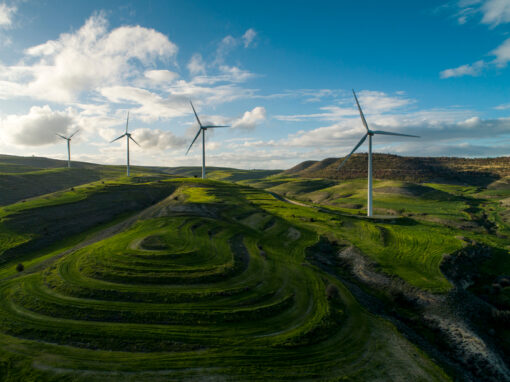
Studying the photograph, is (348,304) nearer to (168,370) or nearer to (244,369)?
(244,369)

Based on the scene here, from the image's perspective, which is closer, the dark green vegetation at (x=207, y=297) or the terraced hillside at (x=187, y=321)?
the terraced hillside at (x=187, y=321)

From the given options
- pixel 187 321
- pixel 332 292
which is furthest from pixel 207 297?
pixel 332 292

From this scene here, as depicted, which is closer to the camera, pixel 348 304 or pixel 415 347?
pixel 415 347

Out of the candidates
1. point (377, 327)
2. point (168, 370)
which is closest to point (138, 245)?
point (168, 370)

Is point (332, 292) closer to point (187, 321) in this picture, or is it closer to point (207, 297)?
point (207, 297)

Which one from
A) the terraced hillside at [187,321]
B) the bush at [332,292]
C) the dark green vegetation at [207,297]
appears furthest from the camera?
the bush at [332,292]
